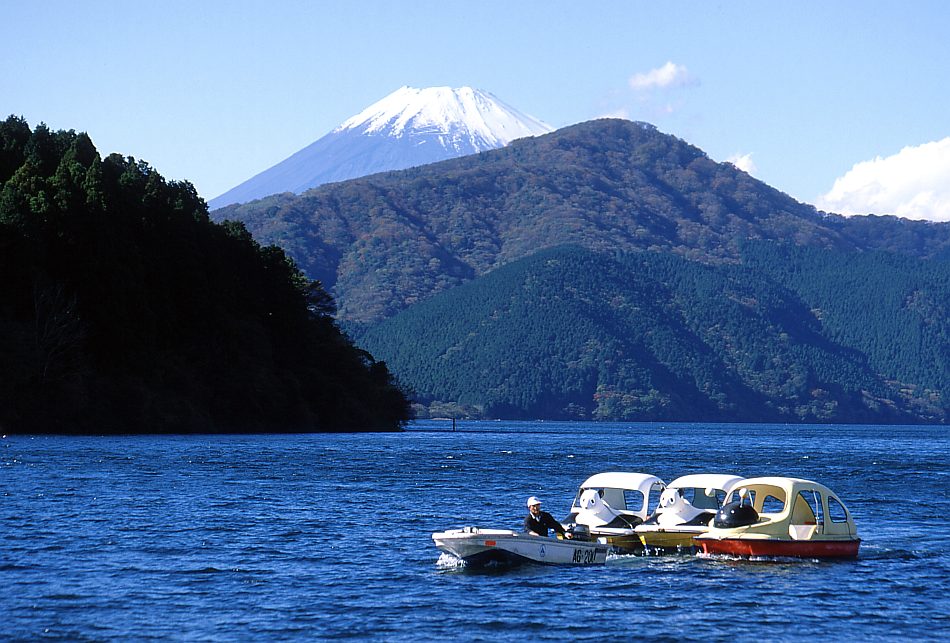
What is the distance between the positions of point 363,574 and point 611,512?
415 inches

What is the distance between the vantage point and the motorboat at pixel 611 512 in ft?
147

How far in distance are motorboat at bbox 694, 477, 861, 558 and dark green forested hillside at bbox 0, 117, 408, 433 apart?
71888 millimetres

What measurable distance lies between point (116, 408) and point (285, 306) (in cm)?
4351

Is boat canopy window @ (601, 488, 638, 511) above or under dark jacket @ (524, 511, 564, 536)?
above

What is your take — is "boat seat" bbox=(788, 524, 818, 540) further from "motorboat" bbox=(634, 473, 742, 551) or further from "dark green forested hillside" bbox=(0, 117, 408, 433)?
"dark green forested hillside" bbox=(0, 117, 408, 433)

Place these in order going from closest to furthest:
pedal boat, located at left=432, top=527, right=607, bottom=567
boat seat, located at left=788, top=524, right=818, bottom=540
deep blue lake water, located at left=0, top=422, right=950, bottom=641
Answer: deep blue lake water, located at left=0, top=422, right=950, bottom=641, pedal boat, located at left=432, top=527, right=607, bottom=567, boat seat, located at left=788, top=524, right=818, bottom=540

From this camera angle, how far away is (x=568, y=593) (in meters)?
36.6

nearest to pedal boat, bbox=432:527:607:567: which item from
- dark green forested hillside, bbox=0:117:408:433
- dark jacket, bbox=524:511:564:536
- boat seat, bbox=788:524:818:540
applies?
dark jacket, bbox=524:511:564:536

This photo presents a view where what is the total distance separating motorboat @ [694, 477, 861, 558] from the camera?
142ft

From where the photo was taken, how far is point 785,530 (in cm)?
4372

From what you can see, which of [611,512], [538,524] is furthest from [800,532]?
[538,524]

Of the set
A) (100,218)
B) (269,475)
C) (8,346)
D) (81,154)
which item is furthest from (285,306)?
(269,475)

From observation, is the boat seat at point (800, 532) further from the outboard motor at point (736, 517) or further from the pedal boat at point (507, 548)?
the pedal boat at point (507, 548)

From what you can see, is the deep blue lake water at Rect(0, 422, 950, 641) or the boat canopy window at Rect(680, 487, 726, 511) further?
the boat canopy window at Rect(680, 487, 726, 511)
